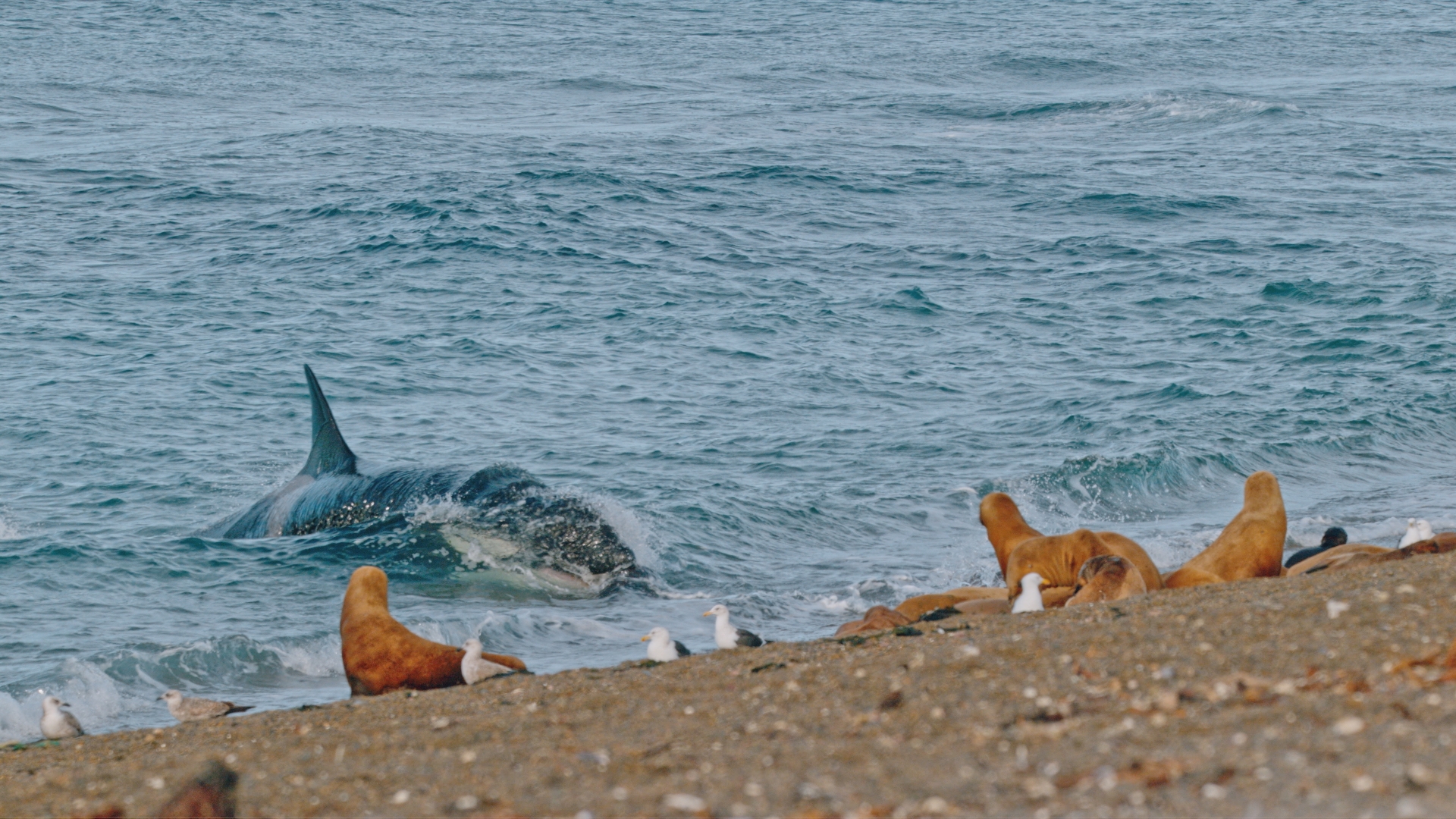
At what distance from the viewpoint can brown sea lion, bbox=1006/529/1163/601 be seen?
9.31 metres

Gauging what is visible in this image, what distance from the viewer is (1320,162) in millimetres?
31562

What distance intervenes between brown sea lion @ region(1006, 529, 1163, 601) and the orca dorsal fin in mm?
6886

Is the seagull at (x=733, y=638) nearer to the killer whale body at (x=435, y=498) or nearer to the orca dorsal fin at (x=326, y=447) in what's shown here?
the killer whale body at (x=435, y=498)

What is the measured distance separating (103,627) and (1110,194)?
71.7ft

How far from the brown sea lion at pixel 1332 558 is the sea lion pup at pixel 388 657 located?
198 inches

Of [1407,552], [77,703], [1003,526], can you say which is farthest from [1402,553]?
[77,703]

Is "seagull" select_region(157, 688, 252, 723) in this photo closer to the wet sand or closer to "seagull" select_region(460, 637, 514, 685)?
the wet sand

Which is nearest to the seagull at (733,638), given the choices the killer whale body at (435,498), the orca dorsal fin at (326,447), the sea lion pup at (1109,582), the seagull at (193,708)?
the sea lion pup at (1109,582)

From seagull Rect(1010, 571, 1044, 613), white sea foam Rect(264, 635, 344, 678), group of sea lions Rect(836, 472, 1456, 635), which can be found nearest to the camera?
seagull Rect(1010, 571, 1044, 613)

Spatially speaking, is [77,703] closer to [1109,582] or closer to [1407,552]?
[1109,582]

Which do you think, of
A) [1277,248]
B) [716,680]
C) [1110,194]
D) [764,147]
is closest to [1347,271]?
[1277,248]

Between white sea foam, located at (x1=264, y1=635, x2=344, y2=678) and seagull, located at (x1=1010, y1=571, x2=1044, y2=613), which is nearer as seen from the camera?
seagull, located at (x1=1010, y1=571, x2=1044, y2=613)

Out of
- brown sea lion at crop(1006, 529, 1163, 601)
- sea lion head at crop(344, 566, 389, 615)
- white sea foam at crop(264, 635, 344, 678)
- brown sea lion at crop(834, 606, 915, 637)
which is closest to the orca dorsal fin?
white sea foam at crop(264, 635, 344, 678)

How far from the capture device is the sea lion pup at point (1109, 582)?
8.33 metres
